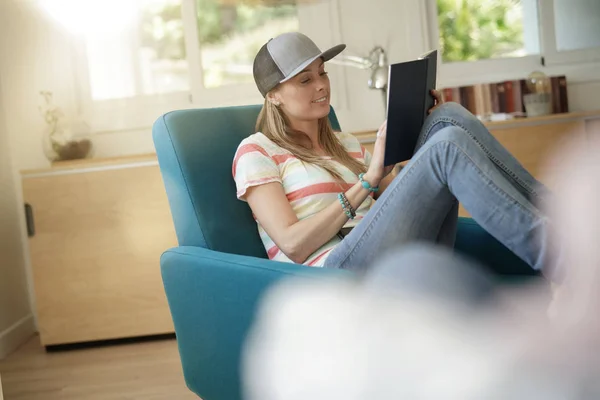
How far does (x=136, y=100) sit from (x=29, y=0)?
0.67 meters

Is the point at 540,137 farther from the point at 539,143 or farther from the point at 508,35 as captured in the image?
the point at 508,35

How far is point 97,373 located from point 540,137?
1985mm

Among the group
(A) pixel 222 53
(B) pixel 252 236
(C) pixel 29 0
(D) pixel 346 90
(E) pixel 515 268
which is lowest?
(E) pixel 515 268

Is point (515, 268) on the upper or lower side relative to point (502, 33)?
lower

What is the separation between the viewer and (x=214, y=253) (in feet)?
5.54

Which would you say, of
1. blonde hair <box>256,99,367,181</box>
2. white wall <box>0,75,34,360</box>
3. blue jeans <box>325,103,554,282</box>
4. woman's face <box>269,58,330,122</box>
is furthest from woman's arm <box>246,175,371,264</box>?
white wall <box>0,75,34,360</box>

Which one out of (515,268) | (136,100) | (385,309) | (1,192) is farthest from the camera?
(136,100)

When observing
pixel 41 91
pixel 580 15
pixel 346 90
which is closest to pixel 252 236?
pixel 346 90

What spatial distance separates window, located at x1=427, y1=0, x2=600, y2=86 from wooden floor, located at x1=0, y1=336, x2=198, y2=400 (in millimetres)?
1878

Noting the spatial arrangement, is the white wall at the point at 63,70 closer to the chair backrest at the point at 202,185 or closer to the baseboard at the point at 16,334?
the baseboard at the point at 16,334

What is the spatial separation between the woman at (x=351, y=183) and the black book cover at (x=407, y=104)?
3 cm

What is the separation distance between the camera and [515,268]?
1.91 metres

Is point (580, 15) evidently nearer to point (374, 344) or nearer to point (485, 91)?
point (485, 91)

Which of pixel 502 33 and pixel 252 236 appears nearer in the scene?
pixel 252 236
